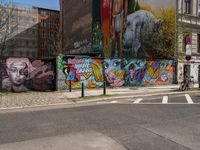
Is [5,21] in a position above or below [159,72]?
above

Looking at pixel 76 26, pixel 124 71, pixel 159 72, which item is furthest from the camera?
pixel 76 26

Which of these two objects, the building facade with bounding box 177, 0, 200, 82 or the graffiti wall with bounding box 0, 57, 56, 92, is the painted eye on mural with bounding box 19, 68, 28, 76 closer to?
the graffiti wall with bounding box 0, 57, 56, 92

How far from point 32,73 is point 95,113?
919 centimetres

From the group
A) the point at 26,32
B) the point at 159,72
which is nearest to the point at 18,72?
the point at 159,72

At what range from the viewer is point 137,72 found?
72.6 feet

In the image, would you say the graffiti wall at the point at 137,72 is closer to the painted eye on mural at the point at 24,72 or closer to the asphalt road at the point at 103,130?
the painted eye on mural at the point at 24,72

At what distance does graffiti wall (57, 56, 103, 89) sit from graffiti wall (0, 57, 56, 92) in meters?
0.62

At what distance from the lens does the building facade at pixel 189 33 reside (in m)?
26.0

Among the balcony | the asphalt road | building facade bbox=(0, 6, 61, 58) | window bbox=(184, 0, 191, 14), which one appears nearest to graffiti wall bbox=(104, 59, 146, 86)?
the balcony

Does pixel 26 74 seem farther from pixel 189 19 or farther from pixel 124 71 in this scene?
pixel 189 19

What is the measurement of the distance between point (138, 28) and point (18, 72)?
47.9 feet

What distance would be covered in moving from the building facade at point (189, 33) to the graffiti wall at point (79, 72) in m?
9.34

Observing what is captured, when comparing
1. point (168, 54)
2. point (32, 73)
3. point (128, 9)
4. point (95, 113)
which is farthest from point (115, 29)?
point (95, 113)

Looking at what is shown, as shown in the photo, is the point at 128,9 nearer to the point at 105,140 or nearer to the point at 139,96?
the point at 139,96
